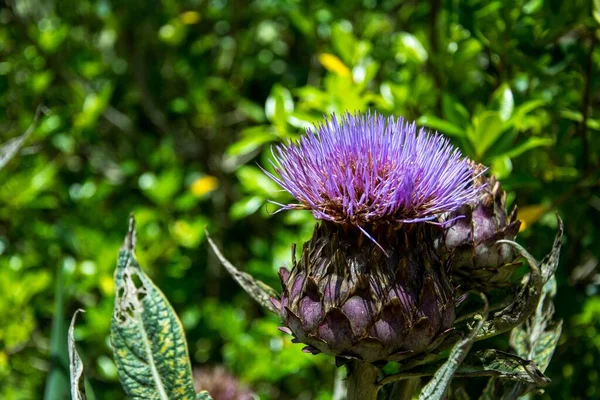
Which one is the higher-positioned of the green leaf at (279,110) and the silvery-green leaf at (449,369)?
the green leaf at (279,110)

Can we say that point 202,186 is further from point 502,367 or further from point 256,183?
point 502,367

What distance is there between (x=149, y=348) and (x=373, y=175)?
1.13ft

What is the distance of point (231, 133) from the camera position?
2.62 metres

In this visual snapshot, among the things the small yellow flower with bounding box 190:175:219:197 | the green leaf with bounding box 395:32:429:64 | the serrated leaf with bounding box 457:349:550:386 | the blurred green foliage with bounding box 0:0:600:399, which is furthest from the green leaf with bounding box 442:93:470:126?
the small yellow flower with bounding box 190:175:219:197

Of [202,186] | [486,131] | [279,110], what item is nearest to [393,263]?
[486,131]

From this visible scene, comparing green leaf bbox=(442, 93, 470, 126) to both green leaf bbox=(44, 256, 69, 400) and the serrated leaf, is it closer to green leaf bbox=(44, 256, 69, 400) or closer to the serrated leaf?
the serrated leaf

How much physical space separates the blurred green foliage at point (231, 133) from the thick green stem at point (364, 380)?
1.61ft

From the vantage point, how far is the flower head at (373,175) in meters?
0.87

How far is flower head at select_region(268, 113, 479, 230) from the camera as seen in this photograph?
87cm

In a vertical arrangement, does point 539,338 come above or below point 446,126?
below

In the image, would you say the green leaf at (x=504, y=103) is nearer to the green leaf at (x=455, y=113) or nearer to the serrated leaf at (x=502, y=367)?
the green leaf at (x=455, y=113)

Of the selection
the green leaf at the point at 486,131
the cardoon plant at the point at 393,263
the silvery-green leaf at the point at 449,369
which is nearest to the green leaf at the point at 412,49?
the green leaf at the point at 486,131

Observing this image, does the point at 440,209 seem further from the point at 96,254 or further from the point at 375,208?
the point at 96,254

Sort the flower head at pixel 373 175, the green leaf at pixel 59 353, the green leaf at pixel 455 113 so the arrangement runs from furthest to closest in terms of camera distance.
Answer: the green leaf at pixel 455 113 → the green leaf at pixel 59 353 → the flower head at pixel 373 175
